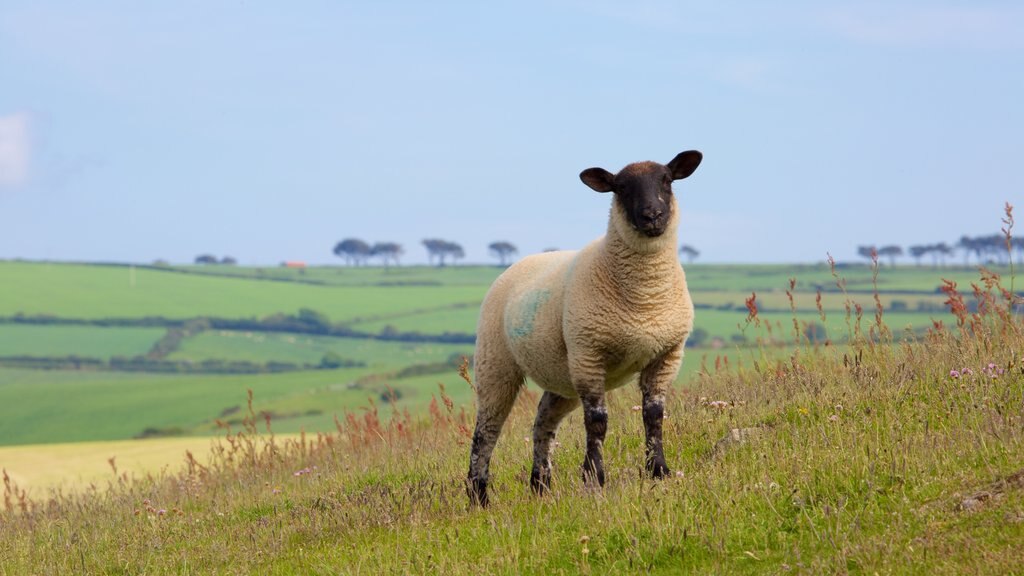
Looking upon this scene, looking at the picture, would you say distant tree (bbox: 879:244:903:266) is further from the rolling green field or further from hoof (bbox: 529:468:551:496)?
hoof (bbox: 529:468:551:496)

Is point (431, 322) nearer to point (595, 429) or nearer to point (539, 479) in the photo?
point (539, 479)

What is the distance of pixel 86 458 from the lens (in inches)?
1080

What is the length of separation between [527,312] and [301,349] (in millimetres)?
80526

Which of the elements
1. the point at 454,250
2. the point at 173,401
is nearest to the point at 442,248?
the point at 454,250

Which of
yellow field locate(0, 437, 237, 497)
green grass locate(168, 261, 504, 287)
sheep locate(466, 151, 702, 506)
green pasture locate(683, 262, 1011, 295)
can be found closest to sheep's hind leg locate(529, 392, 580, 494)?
sheep locate(466, 151, 702, 506)

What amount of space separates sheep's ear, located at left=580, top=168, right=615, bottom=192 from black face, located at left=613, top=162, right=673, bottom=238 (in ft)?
0.26

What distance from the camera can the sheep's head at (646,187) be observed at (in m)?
8.44

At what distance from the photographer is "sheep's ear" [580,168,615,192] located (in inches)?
345

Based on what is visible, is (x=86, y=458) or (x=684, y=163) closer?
(x=684, y=163)

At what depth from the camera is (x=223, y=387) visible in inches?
2469

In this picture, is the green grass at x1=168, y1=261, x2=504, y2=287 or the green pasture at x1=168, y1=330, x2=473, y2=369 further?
the green grass at x1=168, y1=261, x2=504, y2=287

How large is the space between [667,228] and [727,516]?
2776mm

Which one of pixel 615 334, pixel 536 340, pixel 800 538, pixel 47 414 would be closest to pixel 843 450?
pixel 800 538

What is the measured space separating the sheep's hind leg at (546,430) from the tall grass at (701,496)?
156 millimetres
